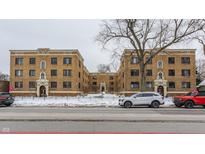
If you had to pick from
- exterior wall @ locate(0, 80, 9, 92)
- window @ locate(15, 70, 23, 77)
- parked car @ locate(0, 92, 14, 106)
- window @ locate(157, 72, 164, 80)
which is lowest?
parked car @ locate(0, 92, 14, 106)

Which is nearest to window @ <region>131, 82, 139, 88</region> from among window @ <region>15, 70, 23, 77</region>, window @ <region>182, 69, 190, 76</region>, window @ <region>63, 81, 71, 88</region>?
window @ <region>182, 69, 190, 76</region>

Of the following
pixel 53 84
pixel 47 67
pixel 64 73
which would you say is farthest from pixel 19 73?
pixel 64 73

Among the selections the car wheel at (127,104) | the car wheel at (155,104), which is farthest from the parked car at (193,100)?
the car wheel at (127,104)

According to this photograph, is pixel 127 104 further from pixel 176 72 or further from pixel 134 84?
pixel 176 72

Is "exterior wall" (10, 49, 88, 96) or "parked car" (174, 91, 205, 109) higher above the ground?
"exterior wall" (10, 49, 88, 96)

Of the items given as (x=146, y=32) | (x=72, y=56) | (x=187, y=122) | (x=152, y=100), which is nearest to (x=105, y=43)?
(x=146, y=32)

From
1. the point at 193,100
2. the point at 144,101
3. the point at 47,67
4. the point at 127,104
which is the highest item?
the point at 47,67

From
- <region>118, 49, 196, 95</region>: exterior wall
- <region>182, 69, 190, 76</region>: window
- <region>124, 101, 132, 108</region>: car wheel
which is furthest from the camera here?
<region>182, 69, 190, 76</region>: window

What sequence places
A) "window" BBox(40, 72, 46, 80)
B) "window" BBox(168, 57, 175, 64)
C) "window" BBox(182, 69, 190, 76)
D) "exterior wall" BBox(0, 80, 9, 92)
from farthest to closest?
1. "exterior wall" BBox(0, 80, 9, 92)
2. "window" BBox(40, 72, 46, 80)
3. "window" BBox(168, 57, 175, 64)
4. "window" BBox(182, 69, 190, 76)

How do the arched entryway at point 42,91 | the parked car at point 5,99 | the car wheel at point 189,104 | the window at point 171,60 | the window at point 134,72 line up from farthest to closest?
1. the arched entryway at point 42,91
2. the window at point 134,72
3. the window at point 171,60
4. the parked car at point 5,99
5. the car wheel at point 189,104

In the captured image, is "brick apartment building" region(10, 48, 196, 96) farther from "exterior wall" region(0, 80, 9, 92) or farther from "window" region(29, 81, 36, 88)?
"exterior wall" region(0, 80, 9, 92)

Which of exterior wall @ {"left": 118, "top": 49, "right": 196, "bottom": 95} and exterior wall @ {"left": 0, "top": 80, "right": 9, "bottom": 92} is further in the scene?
exterior wall @ {"left": 0, "top": 80, "right": 9, "bottom": 92}

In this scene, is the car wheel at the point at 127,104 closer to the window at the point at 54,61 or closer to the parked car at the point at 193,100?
the parked car at the point at 193,100

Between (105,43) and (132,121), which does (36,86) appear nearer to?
(105,43)
